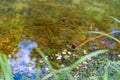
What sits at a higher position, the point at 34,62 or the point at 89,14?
the point at 89,14

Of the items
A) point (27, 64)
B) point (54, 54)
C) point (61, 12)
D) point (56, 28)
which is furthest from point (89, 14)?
point (27, 64)

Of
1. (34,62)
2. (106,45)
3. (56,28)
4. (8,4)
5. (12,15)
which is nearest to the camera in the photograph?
(34,62)

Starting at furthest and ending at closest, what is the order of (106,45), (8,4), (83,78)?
(8,4)
(106,45)
(83,78)

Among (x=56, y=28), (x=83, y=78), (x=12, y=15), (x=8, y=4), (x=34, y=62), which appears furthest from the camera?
(x=8, y=4)

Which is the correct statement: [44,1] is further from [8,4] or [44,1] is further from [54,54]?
[54,54]

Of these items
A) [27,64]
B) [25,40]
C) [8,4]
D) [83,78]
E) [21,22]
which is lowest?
[83,78]

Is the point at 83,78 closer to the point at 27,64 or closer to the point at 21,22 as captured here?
the point at 27,64

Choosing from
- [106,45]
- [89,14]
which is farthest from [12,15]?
[106,45]

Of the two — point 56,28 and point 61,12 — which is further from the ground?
point 61,12

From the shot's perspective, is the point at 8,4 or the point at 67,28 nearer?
the point at 67,28
